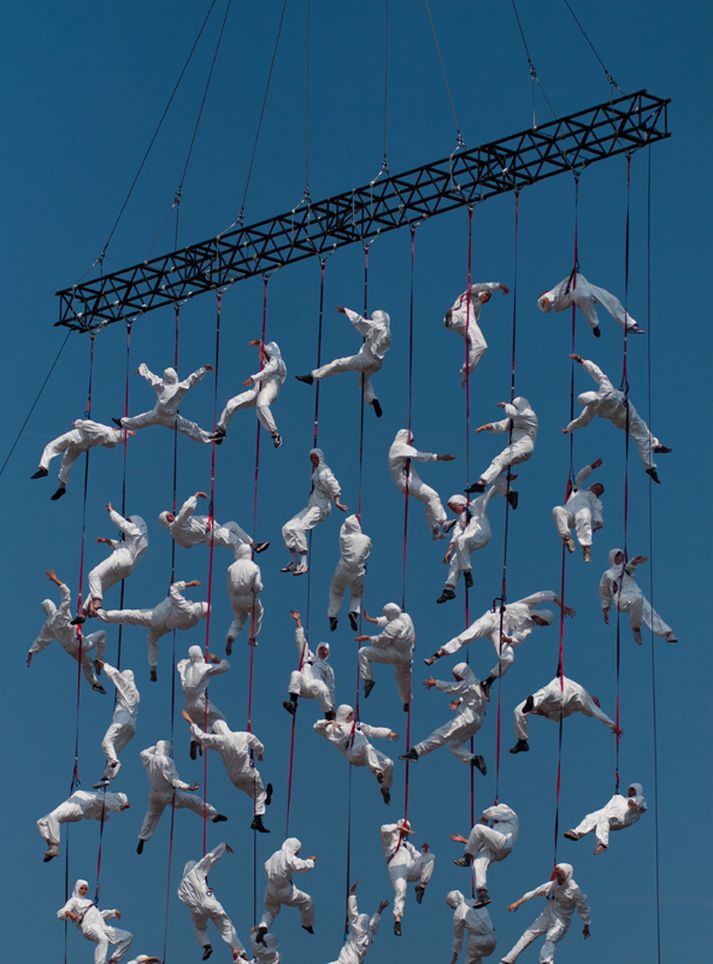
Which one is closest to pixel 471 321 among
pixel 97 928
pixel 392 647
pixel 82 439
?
pixel 392 647

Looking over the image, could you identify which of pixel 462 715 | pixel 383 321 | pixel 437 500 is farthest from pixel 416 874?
pixel 383 321

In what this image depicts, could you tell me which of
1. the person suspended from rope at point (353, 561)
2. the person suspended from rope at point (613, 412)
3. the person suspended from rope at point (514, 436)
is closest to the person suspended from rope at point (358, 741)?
the person suspended from rope at point (353, 561)

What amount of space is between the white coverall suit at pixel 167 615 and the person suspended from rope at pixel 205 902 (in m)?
2.22

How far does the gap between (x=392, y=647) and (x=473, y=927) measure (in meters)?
2.61

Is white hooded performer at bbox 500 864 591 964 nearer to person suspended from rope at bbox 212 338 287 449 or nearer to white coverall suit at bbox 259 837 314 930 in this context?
white coverall suit at bbox 259 837 314 930

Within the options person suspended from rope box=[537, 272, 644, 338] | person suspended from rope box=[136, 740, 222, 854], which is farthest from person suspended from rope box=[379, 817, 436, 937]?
person suspended from rope box=[537, 272, 644, 338]

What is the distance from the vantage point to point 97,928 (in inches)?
993

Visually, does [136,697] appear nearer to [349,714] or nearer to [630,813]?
[349,714]

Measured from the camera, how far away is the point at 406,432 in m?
24.5

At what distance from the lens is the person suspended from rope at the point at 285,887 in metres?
24.0

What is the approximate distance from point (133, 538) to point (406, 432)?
10.2 feet

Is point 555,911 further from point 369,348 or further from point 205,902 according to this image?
point 369,348

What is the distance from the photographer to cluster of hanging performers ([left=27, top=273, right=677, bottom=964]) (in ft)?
75.4

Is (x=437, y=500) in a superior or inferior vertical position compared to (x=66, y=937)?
superior
